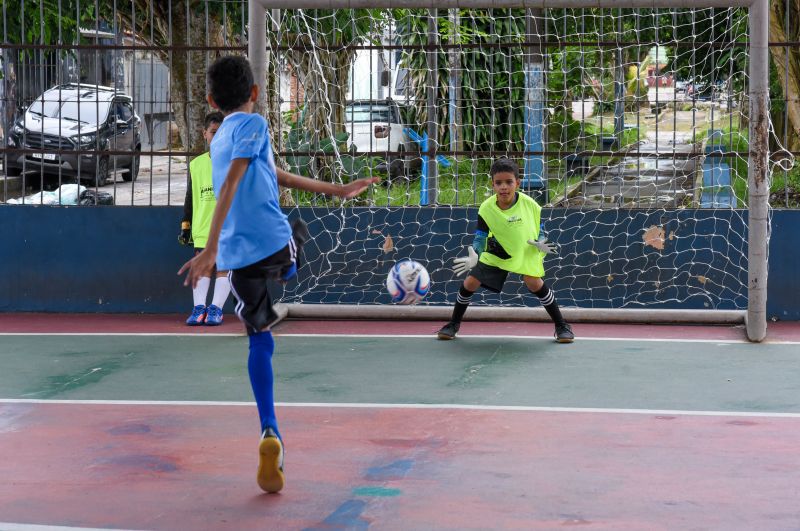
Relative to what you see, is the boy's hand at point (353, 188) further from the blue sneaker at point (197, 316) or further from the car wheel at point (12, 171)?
the car wheel at point (12, 171)

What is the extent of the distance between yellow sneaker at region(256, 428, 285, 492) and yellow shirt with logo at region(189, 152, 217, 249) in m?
5.57

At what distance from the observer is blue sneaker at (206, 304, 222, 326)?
10922 millimetres

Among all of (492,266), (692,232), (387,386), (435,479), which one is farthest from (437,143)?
(435,479)

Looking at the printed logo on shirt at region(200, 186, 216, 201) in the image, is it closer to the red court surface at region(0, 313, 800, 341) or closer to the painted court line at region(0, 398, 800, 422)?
the red court surface at region(0, 313, 800, 341)

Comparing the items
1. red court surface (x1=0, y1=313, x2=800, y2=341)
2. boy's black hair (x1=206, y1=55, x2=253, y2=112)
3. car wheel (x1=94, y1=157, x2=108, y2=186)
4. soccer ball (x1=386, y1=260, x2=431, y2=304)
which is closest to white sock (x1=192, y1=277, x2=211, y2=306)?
red court surface (x1=0, y1=313, x2=800, y2=341)

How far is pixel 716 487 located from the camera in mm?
5508

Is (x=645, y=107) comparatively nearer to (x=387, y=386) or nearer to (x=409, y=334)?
(x=409, y=334)

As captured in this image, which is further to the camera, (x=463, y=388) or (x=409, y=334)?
(x=409, y=334)

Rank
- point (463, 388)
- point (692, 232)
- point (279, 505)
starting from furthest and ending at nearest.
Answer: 1. point (692, 232)
2. point (463, 388)
3. point (279, 505)

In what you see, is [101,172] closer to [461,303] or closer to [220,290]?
[220,290]

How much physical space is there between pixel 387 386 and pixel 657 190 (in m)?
4.24

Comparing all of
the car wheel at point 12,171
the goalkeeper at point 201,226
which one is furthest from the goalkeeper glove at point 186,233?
the car wheel at point 12,171

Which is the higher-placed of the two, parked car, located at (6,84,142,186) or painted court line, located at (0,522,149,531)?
parked car, located at (6,84,142,186)

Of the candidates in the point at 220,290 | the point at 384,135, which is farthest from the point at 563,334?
the point at 220,290
